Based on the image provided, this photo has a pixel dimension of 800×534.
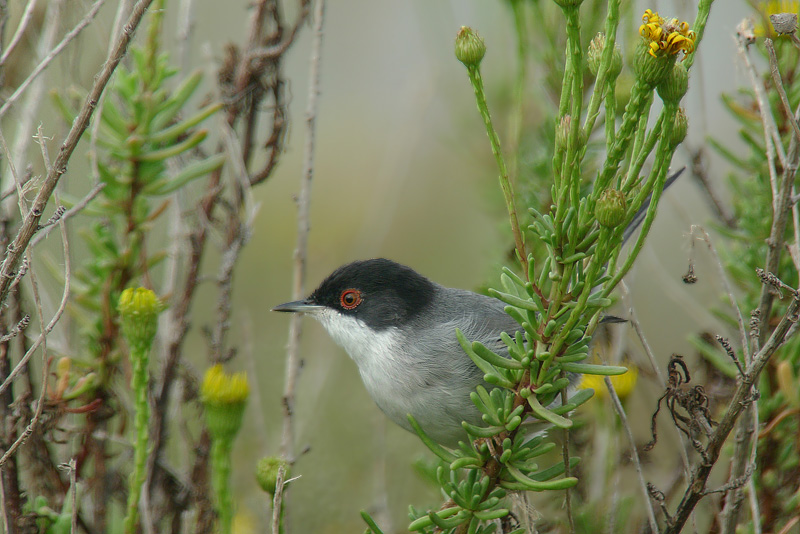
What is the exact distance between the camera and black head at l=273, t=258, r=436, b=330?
8.82 ft

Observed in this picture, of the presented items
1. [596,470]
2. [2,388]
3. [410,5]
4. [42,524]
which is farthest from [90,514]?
[410,5]

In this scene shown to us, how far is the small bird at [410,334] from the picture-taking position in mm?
2236

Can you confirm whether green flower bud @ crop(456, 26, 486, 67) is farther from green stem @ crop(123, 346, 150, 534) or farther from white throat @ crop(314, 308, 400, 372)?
white throat @ crop(314, 308, 400, 372)

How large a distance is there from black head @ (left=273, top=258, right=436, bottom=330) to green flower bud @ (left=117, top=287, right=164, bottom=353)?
0.87m

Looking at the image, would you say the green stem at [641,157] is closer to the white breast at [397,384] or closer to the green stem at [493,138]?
the green stem at [493,138]

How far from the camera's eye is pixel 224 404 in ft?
6.36

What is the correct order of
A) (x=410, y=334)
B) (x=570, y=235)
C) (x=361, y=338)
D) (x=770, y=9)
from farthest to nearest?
(x=361, y=338) < (x=410, y=334) < (x=770, y=9) < (x=570, y=235)

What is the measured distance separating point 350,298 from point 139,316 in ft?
3.58

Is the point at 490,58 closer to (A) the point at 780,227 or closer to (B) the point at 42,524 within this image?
(A) the point at 780,227

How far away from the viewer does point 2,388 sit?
1.60 meters

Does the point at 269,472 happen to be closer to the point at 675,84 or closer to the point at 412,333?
the point at 412,333

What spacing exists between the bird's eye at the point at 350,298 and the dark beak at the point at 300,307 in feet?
0.33

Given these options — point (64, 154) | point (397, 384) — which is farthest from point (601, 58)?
point (397, 384)

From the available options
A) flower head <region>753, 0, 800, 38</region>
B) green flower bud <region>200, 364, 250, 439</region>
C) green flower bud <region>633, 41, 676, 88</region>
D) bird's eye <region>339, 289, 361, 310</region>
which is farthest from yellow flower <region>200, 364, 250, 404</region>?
flower head <region>753, 0, 800, 38</region>
